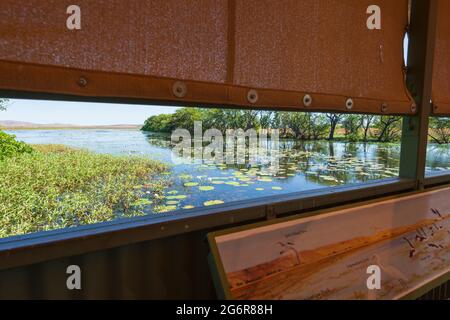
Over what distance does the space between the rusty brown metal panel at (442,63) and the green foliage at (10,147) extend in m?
2.32

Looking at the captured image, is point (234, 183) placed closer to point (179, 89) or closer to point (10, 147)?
point (179, 89)

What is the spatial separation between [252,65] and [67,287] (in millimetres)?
1057

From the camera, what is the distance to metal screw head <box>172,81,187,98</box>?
3.40ft

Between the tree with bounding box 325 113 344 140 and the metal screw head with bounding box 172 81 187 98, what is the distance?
915 millimetres

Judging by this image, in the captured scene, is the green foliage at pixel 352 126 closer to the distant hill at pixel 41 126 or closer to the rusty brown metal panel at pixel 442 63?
the rusty brown metal panel at pixel 442 63

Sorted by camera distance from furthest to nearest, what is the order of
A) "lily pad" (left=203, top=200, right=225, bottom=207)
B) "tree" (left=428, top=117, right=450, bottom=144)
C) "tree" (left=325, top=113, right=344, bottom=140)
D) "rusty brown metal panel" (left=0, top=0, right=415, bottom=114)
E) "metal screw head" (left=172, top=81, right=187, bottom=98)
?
1. "tree" (left=428, top=117, right=450, bottom=144)
2. "tree" (left=325, top=113, right=344, bottom=140)
3. "lily pad" (left=203, top=200, right=225, bottom=207)
4. "metal screw head" (left=172, top=81, right=187, bottom=98)
5. "rusty brown metal panel" (left=0, top=0, right=415, bottom=114)

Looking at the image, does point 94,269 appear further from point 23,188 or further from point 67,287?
point 23,188

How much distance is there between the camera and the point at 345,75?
1.55m

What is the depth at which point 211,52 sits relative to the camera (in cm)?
114

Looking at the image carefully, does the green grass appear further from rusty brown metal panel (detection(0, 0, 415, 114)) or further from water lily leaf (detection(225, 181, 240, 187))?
water lily leaf (detection(225, 181, 240, 187))

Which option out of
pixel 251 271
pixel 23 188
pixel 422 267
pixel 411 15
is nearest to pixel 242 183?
pixel 251 271

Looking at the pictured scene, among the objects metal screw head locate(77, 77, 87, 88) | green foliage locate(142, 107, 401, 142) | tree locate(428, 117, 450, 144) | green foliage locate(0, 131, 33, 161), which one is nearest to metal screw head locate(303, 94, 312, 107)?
green foliage locate(142, 107, 401, 142)

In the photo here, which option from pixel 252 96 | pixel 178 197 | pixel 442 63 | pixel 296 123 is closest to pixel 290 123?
pixel 296 123

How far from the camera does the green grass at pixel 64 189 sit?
1007 mm
